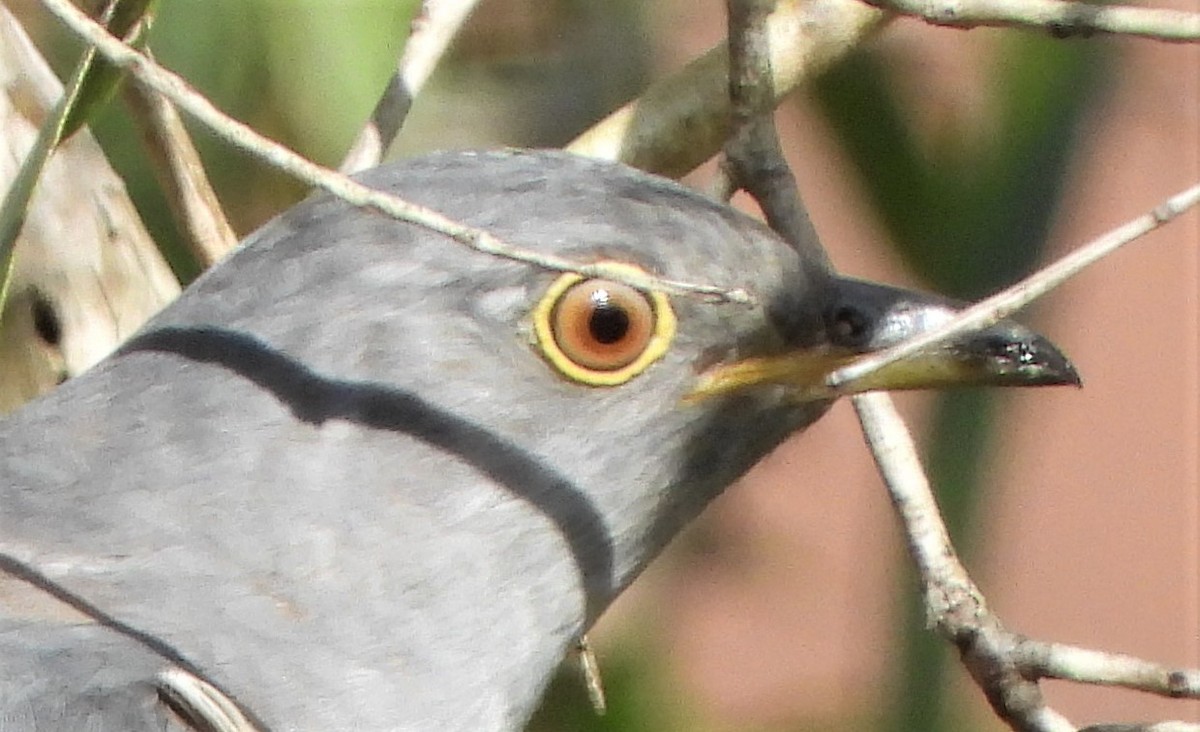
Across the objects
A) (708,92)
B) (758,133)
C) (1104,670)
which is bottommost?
(1104,670)

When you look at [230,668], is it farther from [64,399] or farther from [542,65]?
[542,65]

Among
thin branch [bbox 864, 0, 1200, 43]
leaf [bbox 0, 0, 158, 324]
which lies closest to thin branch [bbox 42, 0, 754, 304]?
leaf [bbox 0, 0, 158, 324]

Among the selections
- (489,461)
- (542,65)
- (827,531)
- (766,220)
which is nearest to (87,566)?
(489,461)

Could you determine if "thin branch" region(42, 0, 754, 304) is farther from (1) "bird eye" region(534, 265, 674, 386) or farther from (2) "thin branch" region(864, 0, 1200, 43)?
(2) "thin branch" region(864, 0, 1200, 43)

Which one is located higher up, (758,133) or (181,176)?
(181,176)

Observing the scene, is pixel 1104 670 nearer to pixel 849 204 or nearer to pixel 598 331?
pixel 598 331

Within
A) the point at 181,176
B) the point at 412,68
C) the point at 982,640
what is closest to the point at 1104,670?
the point at 982,640
